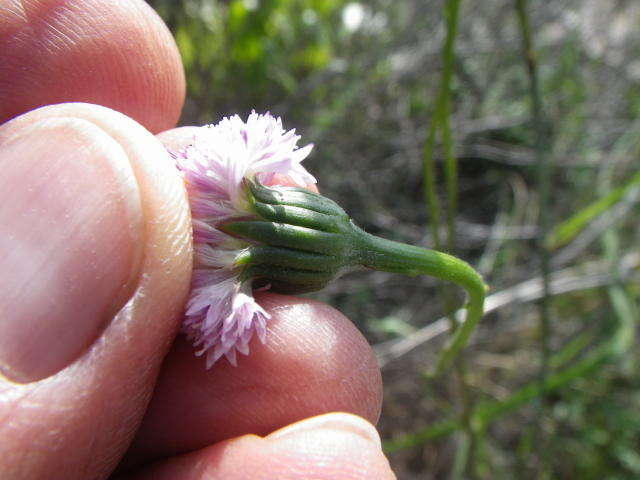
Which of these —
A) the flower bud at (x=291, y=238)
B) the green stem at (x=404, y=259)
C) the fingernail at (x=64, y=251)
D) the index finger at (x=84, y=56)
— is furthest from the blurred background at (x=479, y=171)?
the fingernail at (x=64, y=251)

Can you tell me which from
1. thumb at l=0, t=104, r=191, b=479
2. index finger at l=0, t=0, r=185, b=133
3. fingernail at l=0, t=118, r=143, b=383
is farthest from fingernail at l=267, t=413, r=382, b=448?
index finger at l=0, t=0, r=185, b=133

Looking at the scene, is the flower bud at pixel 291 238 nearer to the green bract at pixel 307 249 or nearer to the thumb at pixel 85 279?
the green bract at pixel 307 249

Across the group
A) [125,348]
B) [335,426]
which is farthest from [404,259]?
[125,348]

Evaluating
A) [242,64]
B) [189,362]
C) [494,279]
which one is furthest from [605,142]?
[189,362]

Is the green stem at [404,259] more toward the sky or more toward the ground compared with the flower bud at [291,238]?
more toward the ground

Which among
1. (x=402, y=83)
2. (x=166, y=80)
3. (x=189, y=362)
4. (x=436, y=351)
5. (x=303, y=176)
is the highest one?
(x=166, y=80)

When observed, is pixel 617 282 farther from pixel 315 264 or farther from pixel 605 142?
pixel 315 264

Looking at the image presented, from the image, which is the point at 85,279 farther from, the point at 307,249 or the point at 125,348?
the point at 307,249
